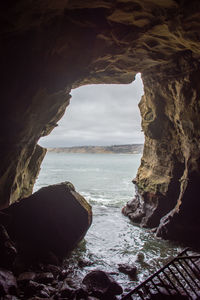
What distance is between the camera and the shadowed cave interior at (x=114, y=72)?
689 cm

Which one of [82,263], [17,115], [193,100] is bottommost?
[82,263]

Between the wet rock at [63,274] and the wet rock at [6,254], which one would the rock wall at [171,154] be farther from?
the wet rock at [6,254]

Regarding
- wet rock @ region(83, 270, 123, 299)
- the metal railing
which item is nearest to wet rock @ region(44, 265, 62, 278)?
wet rock @ region(83, 270, 123, 299)

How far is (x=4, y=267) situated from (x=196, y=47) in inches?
460

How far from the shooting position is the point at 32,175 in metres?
14.5

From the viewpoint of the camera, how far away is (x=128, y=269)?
8117 mm

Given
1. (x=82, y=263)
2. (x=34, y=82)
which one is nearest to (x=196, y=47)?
(x=34, y=82)

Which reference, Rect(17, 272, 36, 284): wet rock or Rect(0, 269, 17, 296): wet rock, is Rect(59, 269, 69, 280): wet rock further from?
Rect(0, 269, 17, 296): wet rock

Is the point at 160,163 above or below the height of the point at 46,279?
above

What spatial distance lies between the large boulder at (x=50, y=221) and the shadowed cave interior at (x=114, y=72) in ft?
6.56

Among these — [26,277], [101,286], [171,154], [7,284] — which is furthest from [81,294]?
[171,154]

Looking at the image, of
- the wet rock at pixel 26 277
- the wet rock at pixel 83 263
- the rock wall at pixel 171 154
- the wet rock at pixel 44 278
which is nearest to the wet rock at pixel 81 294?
the wet rock at pixel 44 278

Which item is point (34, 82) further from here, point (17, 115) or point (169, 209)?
point (169, 209)

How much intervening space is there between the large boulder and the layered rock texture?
192cm
